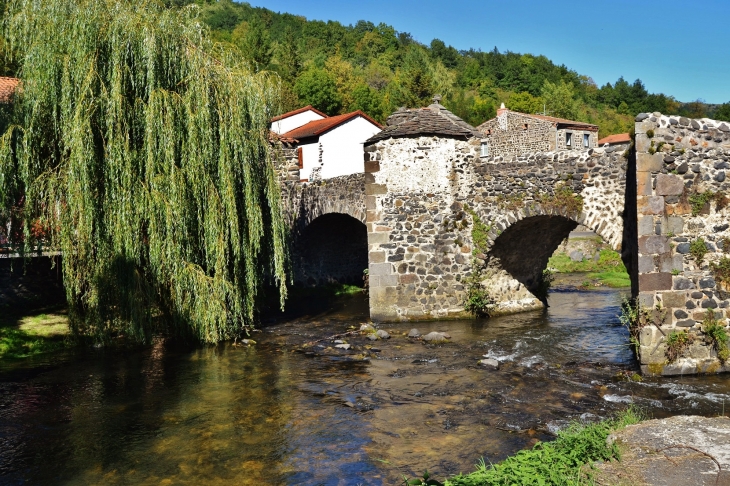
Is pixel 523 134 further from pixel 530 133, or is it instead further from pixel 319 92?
pixel 319 92

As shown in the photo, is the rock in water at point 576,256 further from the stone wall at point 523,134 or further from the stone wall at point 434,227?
the stone wall at point 523,134

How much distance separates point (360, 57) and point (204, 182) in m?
63.5

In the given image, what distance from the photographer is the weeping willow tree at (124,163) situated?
11289 mm

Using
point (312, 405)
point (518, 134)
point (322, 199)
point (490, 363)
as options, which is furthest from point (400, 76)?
point (312, 405)

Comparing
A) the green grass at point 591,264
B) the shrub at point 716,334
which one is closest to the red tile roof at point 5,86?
the shrub at point 716,334

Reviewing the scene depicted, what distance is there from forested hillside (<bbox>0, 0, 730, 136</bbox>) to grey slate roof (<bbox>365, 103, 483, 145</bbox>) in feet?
69.3

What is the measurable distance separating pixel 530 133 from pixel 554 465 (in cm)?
3535

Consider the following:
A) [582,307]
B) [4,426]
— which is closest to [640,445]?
[4,426]

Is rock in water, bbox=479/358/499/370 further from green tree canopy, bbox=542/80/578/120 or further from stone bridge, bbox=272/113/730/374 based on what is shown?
green tree canopy, bbox=542/80/578/120

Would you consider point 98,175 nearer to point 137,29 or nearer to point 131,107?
point 131,107

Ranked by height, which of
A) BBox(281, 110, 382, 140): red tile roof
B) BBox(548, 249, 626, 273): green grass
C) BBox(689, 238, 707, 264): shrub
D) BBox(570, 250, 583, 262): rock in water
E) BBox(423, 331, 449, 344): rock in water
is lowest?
BBox(423, 331, 449, 344): rock in water

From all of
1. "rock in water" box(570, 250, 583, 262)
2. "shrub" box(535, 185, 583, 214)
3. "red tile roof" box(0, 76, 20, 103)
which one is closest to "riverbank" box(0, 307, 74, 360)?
"red tile roof" box(0, 76, 20, 103)

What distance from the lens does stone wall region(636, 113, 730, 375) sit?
9.44 m

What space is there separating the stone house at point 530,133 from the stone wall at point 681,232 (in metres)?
27.7
